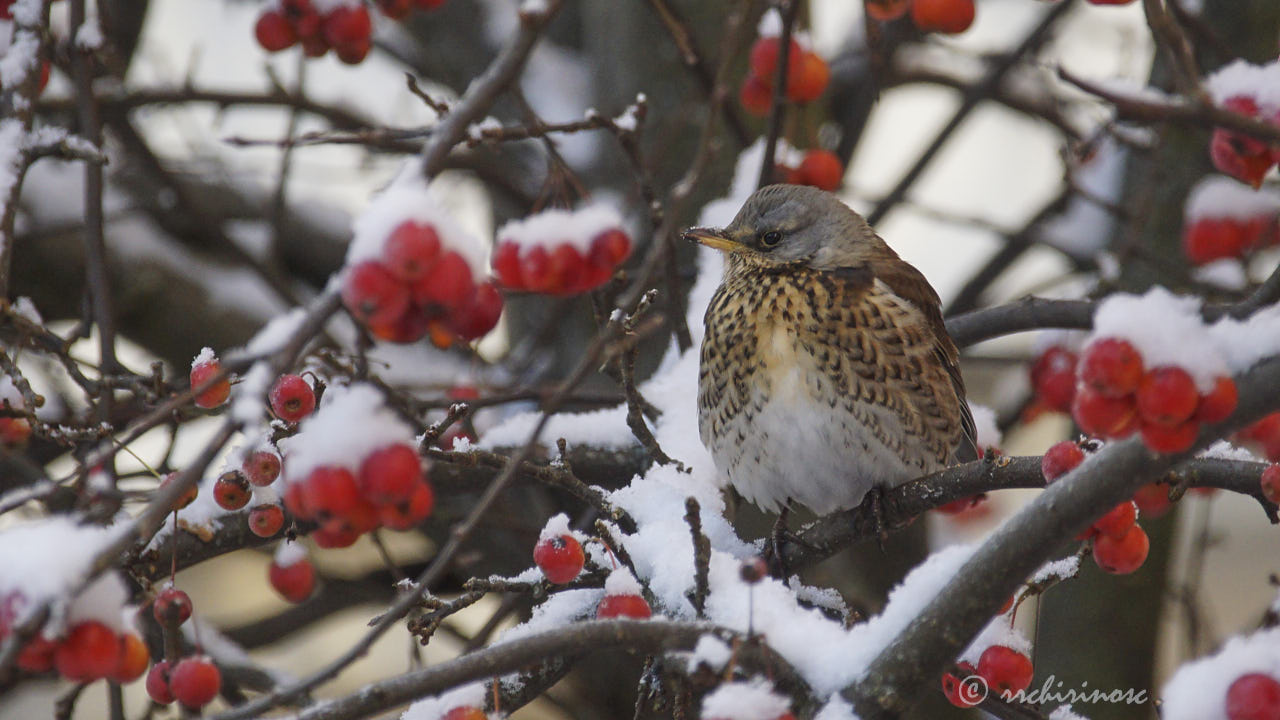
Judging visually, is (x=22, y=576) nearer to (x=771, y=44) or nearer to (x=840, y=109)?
(x=771, y=44)

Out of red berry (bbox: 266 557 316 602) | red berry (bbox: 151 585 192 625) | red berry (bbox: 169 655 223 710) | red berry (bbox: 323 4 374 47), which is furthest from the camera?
red berry (bbox: 266 557 316 602)

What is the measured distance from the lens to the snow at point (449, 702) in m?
1.72

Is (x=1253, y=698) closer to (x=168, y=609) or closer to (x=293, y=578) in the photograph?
(x=168, y=609)

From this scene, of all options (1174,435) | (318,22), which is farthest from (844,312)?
(1174,435)

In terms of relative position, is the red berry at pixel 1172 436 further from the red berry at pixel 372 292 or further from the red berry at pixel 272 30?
the red berry at pixel 272 30

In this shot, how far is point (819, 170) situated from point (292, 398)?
156cm

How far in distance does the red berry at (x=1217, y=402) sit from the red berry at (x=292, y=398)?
1132mm

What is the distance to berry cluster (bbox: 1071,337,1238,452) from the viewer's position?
3.95 ft

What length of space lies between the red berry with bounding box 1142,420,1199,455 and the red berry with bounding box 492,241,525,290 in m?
0.73

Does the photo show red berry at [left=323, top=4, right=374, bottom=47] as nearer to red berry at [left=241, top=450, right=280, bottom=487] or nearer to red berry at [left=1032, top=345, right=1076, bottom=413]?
red berry at [left=241, top=450, right=280, bottom=487]

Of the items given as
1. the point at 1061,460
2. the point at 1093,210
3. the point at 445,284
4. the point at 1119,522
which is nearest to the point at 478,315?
the point at 445,284

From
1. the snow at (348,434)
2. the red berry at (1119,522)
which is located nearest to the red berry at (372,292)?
the snow at (348,434)

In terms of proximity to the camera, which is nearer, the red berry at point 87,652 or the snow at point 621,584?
the red berry at point 87,652

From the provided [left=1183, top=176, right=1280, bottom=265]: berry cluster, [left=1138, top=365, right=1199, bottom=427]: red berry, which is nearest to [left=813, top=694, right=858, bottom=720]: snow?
[left=1138, top=365, right=1199, bottom=427]: red berry
